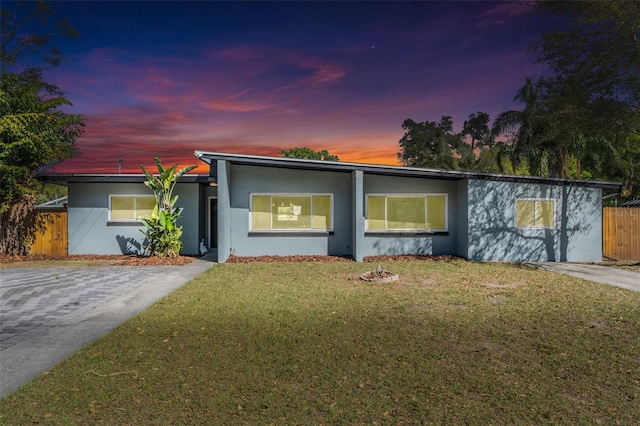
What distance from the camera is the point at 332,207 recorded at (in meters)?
13.7

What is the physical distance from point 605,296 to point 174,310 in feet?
27.1

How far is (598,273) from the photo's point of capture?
10625mm

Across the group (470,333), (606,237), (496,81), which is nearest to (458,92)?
(496,81)

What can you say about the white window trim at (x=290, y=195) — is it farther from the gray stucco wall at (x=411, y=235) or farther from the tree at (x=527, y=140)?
the tree at (x=527, y=140)

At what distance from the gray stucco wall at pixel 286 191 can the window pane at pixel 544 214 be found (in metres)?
6.48

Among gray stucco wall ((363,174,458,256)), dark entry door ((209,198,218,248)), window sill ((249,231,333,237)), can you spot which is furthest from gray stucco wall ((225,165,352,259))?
dark entry door ((209,198,218,248))

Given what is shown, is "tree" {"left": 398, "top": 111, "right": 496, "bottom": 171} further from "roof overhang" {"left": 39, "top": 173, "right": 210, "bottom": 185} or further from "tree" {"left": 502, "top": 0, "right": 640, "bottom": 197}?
"roof overhang" {"left": 39, "top": 173, "right": 210, "bottom": 185}

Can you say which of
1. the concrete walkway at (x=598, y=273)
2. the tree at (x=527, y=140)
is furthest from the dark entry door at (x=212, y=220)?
the tree at (x=527, y=140)

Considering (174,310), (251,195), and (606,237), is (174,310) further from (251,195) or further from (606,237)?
(606,237)

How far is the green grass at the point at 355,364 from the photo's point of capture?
10.6 ft

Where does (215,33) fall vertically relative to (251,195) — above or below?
above

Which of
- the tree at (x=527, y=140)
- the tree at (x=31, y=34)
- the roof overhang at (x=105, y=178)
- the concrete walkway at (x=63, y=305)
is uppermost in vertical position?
the tree at (x=31, y=34)

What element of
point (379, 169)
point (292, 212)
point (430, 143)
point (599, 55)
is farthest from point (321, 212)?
point (430, 143)

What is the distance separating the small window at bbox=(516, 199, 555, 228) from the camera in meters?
13.2
